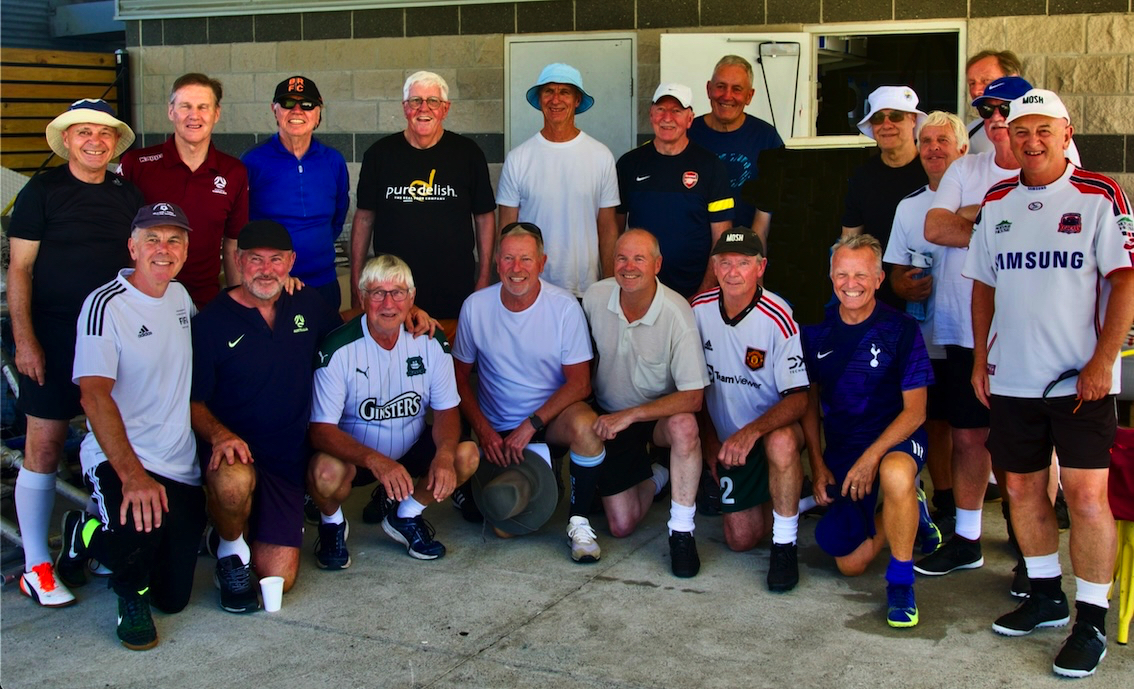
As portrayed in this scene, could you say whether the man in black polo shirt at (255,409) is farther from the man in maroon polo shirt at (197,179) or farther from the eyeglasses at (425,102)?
the eyeglasses at (425,102)

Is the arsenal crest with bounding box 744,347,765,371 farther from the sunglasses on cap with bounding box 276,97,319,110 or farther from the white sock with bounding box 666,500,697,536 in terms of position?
the sunglasses on cap with bounding box 276,97,319,110

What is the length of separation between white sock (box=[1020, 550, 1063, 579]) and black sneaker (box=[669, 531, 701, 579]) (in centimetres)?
120

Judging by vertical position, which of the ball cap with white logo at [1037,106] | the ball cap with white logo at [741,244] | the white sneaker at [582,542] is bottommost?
the white sneaker at [582,542]

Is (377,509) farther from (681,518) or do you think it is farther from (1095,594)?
(1095,594)

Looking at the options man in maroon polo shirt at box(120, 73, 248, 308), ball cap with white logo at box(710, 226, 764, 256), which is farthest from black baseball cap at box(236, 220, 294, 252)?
ball cap with white logo at box(710, 226, 764, 256)

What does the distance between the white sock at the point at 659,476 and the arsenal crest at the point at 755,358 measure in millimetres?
864

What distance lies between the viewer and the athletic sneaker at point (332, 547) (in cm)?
454

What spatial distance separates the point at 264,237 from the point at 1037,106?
2641 millimetres

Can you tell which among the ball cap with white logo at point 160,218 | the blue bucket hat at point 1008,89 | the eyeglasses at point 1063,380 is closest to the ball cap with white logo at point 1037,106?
the blue bucket hat at point 1008,89

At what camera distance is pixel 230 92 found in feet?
29.2

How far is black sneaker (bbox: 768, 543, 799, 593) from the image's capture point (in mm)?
4293

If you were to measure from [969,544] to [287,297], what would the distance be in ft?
8.98

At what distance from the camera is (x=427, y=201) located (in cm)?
530

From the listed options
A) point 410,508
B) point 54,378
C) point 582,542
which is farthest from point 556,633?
point 54,378
